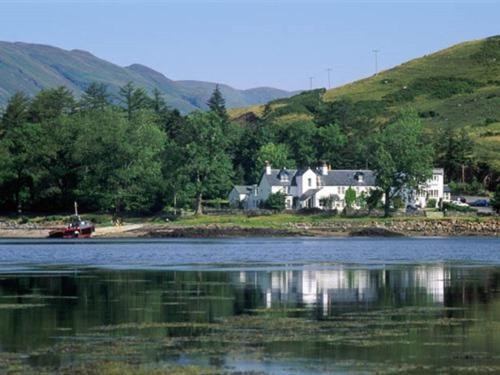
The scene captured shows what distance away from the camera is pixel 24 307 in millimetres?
41094

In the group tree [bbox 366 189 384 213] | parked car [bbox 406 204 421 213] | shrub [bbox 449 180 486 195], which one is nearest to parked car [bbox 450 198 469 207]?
parked car [bbox 406 204 421 213]

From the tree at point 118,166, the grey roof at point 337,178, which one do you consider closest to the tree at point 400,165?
the grey roof at point 337,178

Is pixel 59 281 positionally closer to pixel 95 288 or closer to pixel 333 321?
pixel 95 288

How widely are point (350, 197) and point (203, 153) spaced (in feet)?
57.5

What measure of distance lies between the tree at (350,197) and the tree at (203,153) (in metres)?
15.0

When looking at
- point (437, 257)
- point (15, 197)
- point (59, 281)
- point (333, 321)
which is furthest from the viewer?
point (15, 197)

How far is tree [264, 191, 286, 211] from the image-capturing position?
13350cm

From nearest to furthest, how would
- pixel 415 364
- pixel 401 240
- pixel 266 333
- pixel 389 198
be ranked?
1. pixel 415 364
2. pixel 266 333
3. pixel 401 240
4. pixel 389 198

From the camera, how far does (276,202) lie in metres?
134

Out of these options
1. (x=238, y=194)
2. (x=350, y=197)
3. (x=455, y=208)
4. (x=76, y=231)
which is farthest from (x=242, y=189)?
→ (x=76, y=231)

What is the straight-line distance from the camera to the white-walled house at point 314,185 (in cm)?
13812

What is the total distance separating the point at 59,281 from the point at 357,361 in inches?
1133

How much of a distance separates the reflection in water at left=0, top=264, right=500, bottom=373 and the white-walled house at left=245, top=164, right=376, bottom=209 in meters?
79.7

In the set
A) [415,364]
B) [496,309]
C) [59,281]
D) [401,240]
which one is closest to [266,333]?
[415,364]
